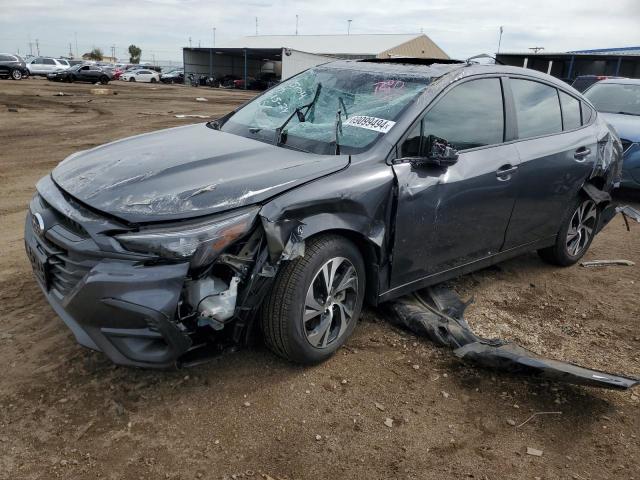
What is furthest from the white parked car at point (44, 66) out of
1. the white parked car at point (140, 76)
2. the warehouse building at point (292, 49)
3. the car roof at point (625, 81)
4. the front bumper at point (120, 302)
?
the front bumper at point (120, 302)

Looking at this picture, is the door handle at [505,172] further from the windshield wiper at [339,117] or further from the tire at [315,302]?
the tire at [315,302]

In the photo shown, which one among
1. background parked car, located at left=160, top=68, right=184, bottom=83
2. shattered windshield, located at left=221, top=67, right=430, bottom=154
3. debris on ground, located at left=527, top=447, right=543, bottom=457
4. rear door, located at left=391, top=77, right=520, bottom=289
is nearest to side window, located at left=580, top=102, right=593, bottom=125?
rear door, located at left=391, top=77, right=520, bottom=289

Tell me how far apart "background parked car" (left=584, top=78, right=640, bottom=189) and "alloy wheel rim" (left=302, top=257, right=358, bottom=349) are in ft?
18.6

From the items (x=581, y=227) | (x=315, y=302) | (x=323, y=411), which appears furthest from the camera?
(x=581, y=227)

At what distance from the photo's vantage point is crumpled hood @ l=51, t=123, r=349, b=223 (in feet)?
8.45

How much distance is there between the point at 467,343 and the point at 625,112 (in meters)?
6.74

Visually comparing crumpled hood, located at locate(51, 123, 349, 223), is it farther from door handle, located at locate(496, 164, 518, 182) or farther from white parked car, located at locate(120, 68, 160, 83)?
white parked car, located at locate(120, 68, 160, 83)

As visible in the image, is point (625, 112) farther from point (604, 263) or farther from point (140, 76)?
point (140, 76)

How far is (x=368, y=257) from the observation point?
3193 millimetres

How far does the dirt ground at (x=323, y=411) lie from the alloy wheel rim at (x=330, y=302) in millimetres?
211

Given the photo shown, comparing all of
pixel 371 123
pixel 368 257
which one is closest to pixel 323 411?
pixel 368 257

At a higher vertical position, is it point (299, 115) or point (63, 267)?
point (299, 115)

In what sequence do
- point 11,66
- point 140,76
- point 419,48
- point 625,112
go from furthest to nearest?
point 419,48
point 140,76
point 11,66
point 625,112

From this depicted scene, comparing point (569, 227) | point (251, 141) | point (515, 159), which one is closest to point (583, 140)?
point (569, 227)
